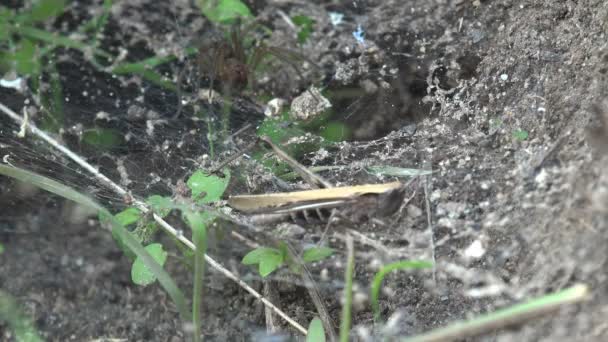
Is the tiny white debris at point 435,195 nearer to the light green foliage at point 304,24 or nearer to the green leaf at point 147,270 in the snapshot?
the green leaf at point 147,270

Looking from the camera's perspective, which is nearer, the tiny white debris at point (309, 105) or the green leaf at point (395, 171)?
the green leaf at point (395, 171)

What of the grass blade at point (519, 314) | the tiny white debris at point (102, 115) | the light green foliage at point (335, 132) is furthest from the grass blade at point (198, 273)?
the tiny white debris at point (102, 115)

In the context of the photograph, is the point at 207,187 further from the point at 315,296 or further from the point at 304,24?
the point at 304,24

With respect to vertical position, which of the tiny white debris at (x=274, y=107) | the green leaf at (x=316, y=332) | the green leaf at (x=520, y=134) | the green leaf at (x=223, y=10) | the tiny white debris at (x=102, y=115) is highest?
the green leaf at (x=223, y=10)

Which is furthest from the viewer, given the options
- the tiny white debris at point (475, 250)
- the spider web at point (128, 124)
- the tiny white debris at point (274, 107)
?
the tiny white debris at point (274, 107)

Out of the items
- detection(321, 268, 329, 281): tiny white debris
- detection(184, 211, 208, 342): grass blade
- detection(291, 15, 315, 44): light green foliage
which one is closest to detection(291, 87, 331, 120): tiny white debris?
detection(291, 15, 315, 44): light green foliage

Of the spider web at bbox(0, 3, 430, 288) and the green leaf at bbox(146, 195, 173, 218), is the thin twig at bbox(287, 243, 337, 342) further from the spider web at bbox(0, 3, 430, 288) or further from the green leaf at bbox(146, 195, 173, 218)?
the spider web at bbox(0, 3, 430, 288)

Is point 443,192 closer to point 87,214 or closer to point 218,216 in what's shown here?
point 218,216
